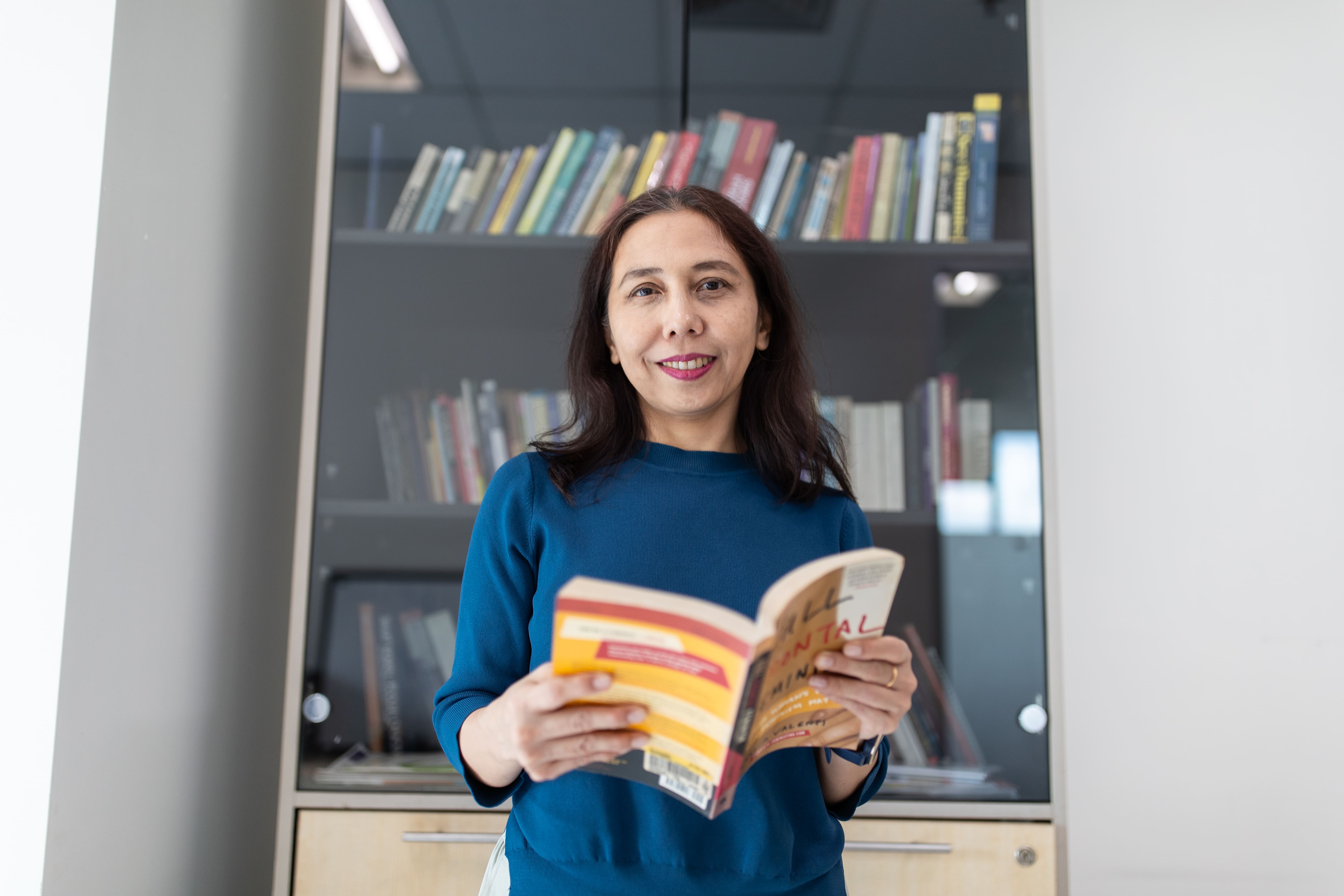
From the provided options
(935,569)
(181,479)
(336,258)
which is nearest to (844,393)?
(935,569)

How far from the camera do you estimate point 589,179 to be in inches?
66.2

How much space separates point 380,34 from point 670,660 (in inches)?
58.1

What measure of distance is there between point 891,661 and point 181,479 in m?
1.19

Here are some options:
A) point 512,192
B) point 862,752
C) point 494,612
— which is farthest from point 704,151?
point 862,752

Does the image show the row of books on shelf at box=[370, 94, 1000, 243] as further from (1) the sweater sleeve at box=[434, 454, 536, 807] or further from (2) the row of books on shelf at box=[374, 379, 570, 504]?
(1) the sweater sleeve at box=[434, 454, 536, 807]

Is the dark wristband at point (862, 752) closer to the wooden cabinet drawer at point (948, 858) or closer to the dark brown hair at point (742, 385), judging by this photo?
the dark brown hair at point (742, 385)

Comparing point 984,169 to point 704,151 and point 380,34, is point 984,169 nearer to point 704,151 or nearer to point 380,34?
point 704,151

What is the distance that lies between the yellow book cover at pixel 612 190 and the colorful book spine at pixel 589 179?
0.01 m

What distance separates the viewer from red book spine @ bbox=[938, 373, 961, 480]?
160cm

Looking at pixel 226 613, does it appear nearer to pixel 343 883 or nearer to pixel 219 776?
pixel 219 776

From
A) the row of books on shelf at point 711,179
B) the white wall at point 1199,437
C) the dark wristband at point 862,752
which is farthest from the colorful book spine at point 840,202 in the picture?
the dark wristband at point 862,752

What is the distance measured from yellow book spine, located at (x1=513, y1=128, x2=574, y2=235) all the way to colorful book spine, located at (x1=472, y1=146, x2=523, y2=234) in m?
0.05

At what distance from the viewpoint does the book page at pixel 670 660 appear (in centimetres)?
64

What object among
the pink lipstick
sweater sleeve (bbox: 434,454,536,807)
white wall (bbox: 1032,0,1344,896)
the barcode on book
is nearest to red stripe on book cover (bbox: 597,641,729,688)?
the barcode on book
